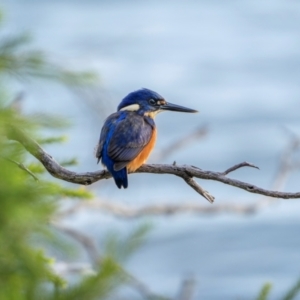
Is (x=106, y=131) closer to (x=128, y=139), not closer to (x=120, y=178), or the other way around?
(x=128, y=139)

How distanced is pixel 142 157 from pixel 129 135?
0.44ft

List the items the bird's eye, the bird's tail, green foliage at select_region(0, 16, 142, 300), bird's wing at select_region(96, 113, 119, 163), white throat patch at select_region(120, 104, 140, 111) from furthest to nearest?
the bird's eye < white throat patch at select_region(120, 104, 140, 111) < bird's wing at select_region(96, 113, 119, 163) < the bird's tail < green foliage at select_region(0, 16, 142, 300)

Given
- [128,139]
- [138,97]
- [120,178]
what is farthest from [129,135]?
[138,97]

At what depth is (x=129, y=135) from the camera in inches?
143

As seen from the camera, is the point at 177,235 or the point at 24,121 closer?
the point at 24,121

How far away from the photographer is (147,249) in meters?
10.0

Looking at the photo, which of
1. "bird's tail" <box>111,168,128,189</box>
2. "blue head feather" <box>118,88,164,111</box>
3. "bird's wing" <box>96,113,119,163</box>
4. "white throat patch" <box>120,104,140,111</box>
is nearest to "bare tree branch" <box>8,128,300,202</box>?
"bird's tail" <box>111,168,128,189</box>

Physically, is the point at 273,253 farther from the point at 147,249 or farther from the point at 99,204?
the point at 99,204

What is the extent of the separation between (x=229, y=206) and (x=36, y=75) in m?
3.83

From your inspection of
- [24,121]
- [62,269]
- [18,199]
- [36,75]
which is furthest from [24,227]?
[62,269]

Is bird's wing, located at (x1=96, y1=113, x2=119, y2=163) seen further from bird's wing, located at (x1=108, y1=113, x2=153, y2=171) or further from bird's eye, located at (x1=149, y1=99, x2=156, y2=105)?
bird's eye, located at (x1=149, y1=99, x2=156, y2=105)

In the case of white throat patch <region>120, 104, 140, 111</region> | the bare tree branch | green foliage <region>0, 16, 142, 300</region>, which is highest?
green foliage <region>0, 16, 142, 300</region>

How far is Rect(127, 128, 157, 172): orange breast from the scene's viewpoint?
3391mm

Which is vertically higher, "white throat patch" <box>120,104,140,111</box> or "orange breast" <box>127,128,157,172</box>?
"orange breast" <box>127,128,157,172</box>
